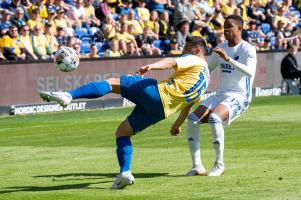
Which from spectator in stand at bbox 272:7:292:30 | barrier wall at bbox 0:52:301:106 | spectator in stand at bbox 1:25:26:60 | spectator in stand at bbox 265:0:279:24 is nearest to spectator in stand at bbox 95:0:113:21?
barrier wall at bbox 0:52:301:106

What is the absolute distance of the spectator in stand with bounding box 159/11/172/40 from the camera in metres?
32.8

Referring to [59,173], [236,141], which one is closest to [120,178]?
[59,173]

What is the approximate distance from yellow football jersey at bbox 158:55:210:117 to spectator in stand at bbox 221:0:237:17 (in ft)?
78.8

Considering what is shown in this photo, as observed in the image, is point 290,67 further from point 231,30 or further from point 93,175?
point 93,175

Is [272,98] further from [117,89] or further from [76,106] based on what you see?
[117,89]

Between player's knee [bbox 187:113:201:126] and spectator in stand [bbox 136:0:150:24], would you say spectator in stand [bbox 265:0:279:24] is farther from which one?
player's knee [bbox 187:113:201:126]

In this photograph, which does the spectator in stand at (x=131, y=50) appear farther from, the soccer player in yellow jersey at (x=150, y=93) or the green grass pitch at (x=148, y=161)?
the soccer player in yellow jersey at (x=150, y=93)

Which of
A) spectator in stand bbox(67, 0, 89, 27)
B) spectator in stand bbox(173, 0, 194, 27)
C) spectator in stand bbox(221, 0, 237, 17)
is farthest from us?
spectator in stand bbox(221, 0, 237, 17)

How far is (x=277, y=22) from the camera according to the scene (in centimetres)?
3769

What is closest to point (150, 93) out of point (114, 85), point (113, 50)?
point (114, 85)

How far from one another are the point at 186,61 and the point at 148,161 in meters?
3.09

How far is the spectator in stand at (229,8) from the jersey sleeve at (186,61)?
24.0 metres

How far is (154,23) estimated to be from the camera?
32.5 meters

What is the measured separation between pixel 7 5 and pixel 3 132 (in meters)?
7.73
